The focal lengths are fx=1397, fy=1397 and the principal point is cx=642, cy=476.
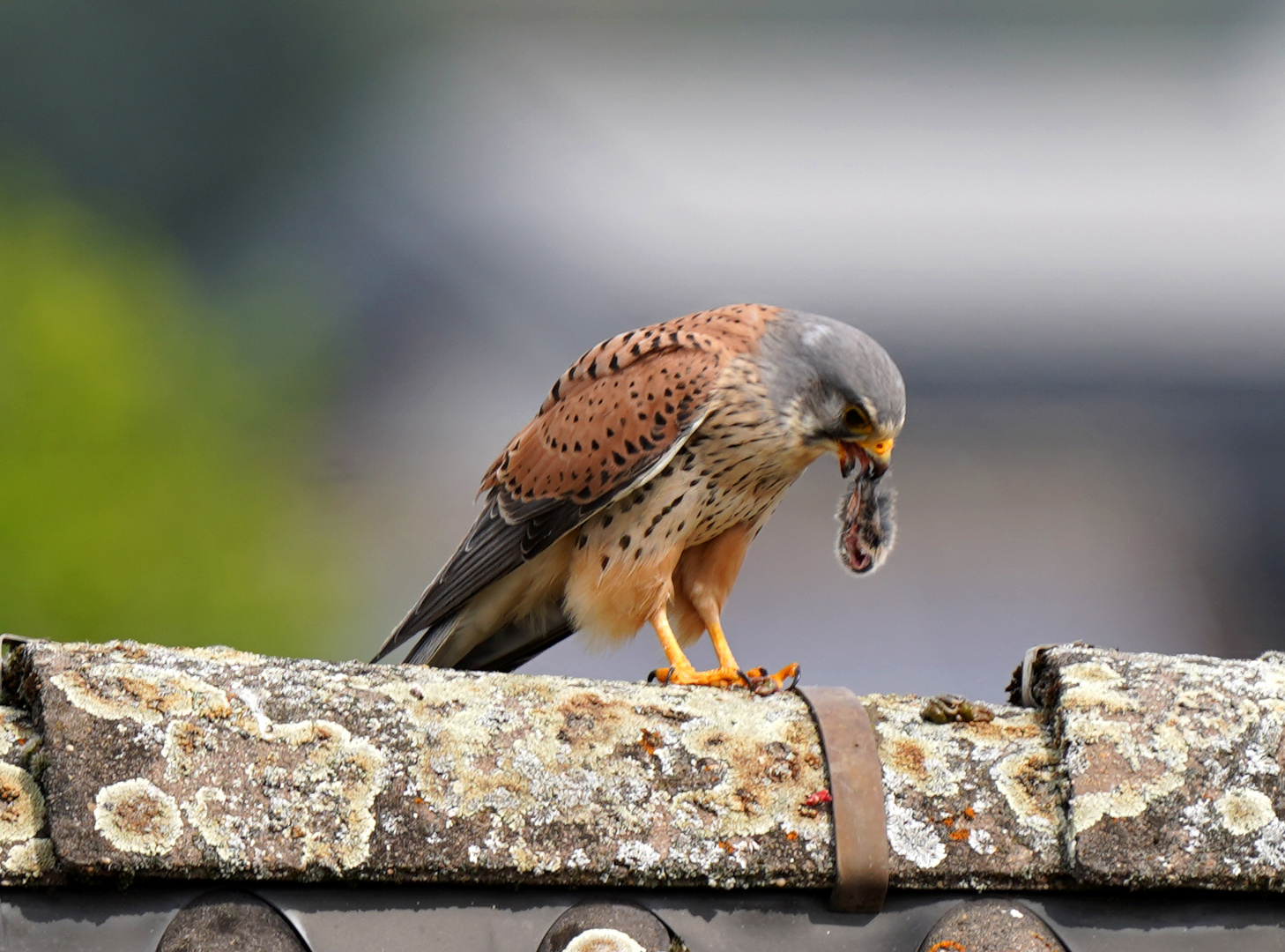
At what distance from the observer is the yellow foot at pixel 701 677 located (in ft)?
7.49

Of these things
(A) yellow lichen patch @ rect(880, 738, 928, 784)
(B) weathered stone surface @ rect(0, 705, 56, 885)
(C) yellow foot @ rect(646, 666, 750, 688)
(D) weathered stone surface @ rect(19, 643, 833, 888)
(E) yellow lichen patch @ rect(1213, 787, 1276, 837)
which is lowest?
(C) yellow foot @ rect(646, 666, 750, 688)

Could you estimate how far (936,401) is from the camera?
1473 cm

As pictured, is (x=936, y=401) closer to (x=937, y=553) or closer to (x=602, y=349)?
(x=937, y=553)

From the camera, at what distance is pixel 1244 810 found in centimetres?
142

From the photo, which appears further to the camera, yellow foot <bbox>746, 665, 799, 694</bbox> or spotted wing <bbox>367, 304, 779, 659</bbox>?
spotted wing <bbox>367, 304, 779, 659</bbox>

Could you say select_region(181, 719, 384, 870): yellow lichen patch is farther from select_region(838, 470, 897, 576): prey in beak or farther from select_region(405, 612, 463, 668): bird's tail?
select_region(405, 612, 463, 668): bird's tail

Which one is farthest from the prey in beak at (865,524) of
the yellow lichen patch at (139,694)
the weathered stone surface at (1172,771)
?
the yellow lichen patch at (139,694)

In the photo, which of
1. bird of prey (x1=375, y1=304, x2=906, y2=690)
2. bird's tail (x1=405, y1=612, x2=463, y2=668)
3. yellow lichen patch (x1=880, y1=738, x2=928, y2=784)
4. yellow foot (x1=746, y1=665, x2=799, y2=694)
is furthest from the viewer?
bird's tail (x1=405, y1=612, x2=463, y2=668)

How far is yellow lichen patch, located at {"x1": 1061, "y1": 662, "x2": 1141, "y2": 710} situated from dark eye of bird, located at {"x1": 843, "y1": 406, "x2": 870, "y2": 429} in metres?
0.81

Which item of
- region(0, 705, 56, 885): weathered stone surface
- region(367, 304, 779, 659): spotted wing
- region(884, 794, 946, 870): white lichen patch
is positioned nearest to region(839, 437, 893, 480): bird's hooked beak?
region(367, 304, 779, 659): spotted wing

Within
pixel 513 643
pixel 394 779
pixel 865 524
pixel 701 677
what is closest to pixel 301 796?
pixel 394 779

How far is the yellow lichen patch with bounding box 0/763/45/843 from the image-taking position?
4.11 ft

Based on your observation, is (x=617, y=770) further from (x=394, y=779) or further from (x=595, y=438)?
(x=595, y=438)

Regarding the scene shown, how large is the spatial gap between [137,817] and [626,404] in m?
1.36
